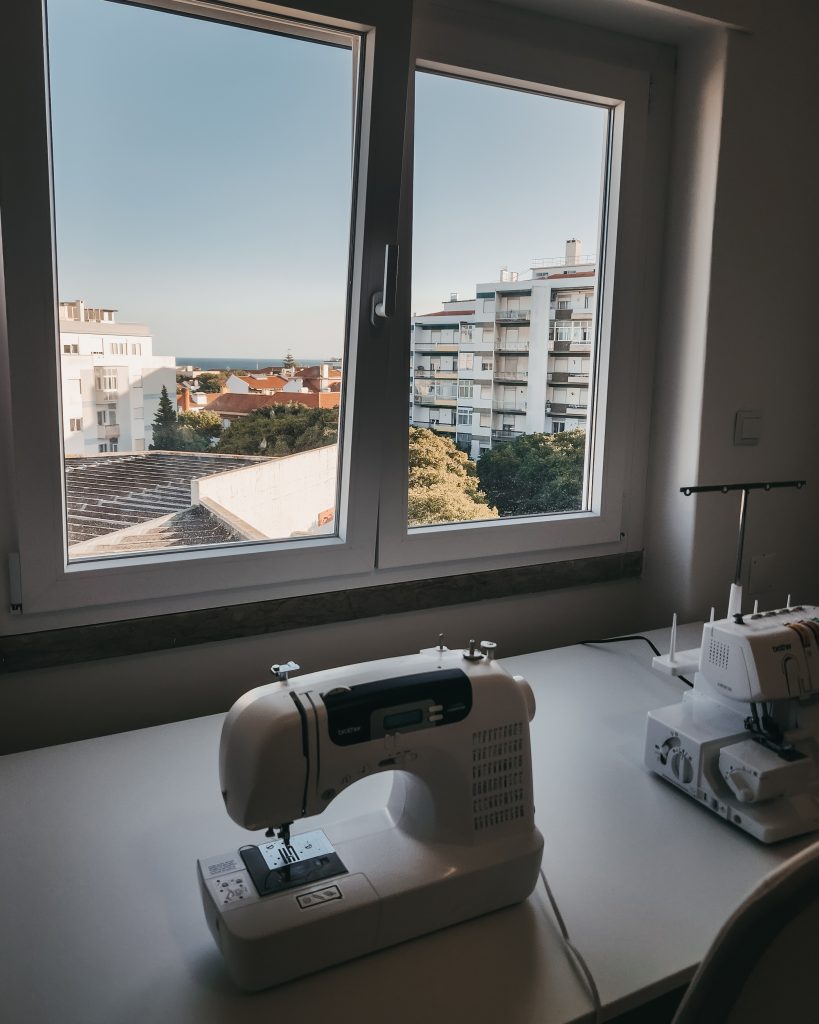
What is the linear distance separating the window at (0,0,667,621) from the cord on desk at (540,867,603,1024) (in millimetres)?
823

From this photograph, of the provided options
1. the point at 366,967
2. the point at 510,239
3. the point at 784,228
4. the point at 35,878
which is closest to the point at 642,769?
the point at 366,967

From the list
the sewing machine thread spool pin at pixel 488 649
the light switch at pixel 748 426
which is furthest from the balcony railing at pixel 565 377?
the sewing machine thread spool pin at pixel 488 649

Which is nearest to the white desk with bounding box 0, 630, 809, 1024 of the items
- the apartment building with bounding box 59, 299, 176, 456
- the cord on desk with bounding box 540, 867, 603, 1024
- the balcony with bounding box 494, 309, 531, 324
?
the cord on desk with bounding box 540, 867, 603, 1024

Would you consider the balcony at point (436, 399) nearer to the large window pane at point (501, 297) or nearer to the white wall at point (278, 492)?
the large window pane at point (501, 297)

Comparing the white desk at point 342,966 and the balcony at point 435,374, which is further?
the balcony at point 435,374

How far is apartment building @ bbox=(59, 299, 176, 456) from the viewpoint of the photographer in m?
1.39

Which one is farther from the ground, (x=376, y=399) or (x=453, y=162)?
(x=453, y=162)

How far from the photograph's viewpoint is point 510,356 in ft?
6.07

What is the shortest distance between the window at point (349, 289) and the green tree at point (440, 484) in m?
0.04

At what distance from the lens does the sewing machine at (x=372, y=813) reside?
87 centimetres

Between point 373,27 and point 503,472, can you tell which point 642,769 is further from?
point 373,27

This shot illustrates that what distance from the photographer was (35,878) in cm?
103

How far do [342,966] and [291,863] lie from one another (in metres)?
0.12

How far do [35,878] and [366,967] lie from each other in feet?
1.47
